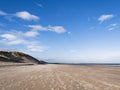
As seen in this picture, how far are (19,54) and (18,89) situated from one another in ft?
261

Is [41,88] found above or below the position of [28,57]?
below

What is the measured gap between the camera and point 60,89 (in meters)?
10.8

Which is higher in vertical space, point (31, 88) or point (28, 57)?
point (28, 57)

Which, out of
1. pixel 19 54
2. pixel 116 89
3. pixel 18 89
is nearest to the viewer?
pixel 18 89

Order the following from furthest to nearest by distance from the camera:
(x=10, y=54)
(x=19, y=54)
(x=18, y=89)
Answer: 1. (x=19, y=54)
2. (x=10, y=54)
3. (x=18, y=89)

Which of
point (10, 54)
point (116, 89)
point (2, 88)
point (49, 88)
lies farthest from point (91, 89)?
point (10, 54)

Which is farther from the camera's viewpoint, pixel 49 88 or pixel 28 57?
pixel 28 57

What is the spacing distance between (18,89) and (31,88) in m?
0.82

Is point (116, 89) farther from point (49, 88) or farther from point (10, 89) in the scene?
point (10, 89)

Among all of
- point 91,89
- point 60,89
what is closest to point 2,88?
point 60,89

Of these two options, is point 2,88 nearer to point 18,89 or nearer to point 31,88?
point 18,89

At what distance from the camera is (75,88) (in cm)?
1119

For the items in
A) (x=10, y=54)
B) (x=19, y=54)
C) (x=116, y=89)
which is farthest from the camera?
(x=19, y=54)

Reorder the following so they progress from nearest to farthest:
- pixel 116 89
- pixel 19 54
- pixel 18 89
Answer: pixel 18 89 → pixel 116 89 → pixel 19 54
